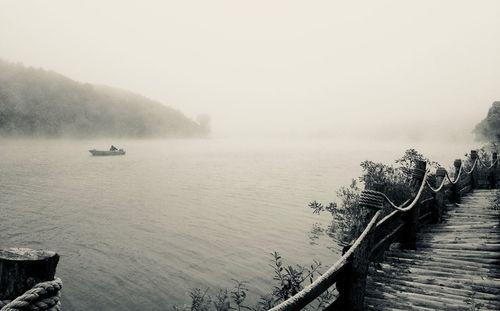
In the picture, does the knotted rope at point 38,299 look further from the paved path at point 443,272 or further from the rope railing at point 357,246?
the paved path at point 443,272

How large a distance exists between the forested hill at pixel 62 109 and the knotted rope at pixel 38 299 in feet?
461

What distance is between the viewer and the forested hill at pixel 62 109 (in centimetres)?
13150

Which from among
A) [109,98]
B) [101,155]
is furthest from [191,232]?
[109,98]

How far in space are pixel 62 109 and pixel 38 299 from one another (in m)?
164

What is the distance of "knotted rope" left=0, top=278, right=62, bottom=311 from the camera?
6.43ft

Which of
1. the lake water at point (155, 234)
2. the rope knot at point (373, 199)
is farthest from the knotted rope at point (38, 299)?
the lake water at point (155, 234)

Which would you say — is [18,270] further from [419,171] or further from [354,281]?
[419,171]

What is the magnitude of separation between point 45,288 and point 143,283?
10.9 meters

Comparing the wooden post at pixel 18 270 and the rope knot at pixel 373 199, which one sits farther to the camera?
the rope knot at pixel 373 199

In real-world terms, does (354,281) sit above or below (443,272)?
above

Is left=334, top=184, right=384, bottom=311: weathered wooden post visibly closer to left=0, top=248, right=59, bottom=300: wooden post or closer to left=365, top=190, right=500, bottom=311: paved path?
left=365, top=190, right=500, bottom=311: paved path

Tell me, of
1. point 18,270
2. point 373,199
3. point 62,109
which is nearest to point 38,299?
point 18,270

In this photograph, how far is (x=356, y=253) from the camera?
4.67 meters

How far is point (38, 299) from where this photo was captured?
2082 millimetres
